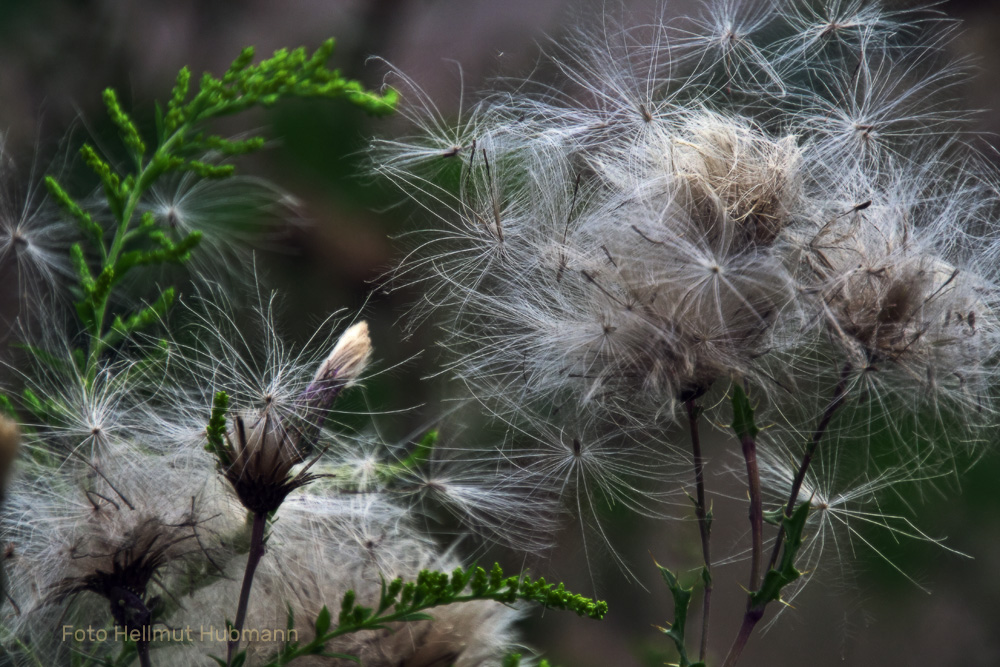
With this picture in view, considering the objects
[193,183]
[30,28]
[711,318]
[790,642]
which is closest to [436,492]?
[711,318]

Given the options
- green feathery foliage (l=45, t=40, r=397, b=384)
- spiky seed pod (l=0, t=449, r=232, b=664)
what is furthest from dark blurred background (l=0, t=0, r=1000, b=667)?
spiky seed pod (l=0, t=449, r=232, b=664)

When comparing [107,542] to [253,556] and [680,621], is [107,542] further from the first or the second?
[680,621]

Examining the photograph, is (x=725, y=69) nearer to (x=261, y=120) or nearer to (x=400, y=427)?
(x=400, y=427)

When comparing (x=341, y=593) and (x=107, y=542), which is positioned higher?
(x=107, y=542)

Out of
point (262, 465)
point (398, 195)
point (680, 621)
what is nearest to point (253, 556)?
point (262, 465)

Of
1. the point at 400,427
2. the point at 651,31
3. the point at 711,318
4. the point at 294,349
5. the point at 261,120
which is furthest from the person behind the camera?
the point at 261,120
